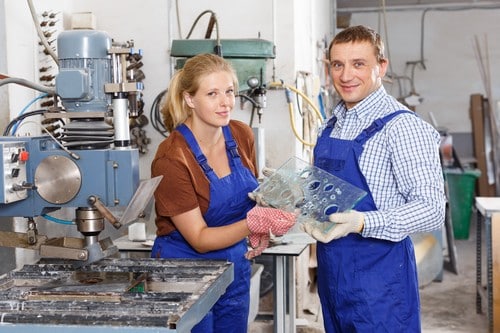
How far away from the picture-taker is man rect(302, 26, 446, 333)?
1.44 m

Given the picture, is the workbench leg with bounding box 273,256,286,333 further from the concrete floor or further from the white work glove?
the white work glove

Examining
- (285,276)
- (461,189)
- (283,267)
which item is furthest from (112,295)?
(461,189)

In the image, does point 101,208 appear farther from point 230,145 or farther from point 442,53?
point 442,53

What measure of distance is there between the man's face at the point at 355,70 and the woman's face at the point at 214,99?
1.11 ft

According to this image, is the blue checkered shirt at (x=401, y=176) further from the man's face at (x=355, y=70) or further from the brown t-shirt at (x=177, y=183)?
the brown t-shirt at (x=177, y=183)

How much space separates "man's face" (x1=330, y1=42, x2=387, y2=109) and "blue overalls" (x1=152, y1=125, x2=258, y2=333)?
0.41m

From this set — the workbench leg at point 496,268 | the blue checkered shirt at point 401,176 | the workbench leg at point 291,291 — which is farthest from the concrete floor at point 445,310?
the blue checkered shirt at point 401,176

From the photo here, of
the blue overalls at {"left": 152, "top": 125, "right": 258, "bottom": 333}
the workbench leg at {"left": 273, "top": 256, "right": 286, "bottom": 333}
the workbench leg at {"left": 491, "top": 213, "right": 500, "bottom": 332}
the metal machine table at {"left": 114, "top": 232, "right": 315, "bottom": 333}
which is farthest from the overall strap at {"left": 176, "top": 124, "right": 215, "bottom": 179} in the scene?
the workbench leg at {"left": 491, "top": 213, "right": 500, "bottom": 332}

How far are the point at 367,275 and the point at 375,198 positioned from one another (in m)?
0.18

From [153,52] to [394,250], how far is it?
180 cm

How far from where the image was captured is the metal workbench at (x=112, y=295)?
3.55 feet

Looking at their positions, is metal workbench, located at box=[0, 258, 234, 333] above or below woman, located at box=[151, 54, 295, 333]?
below

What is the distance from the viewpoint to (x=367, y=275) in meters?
1.53

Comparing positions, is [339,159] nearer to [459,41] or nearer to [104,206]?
[104,206]
